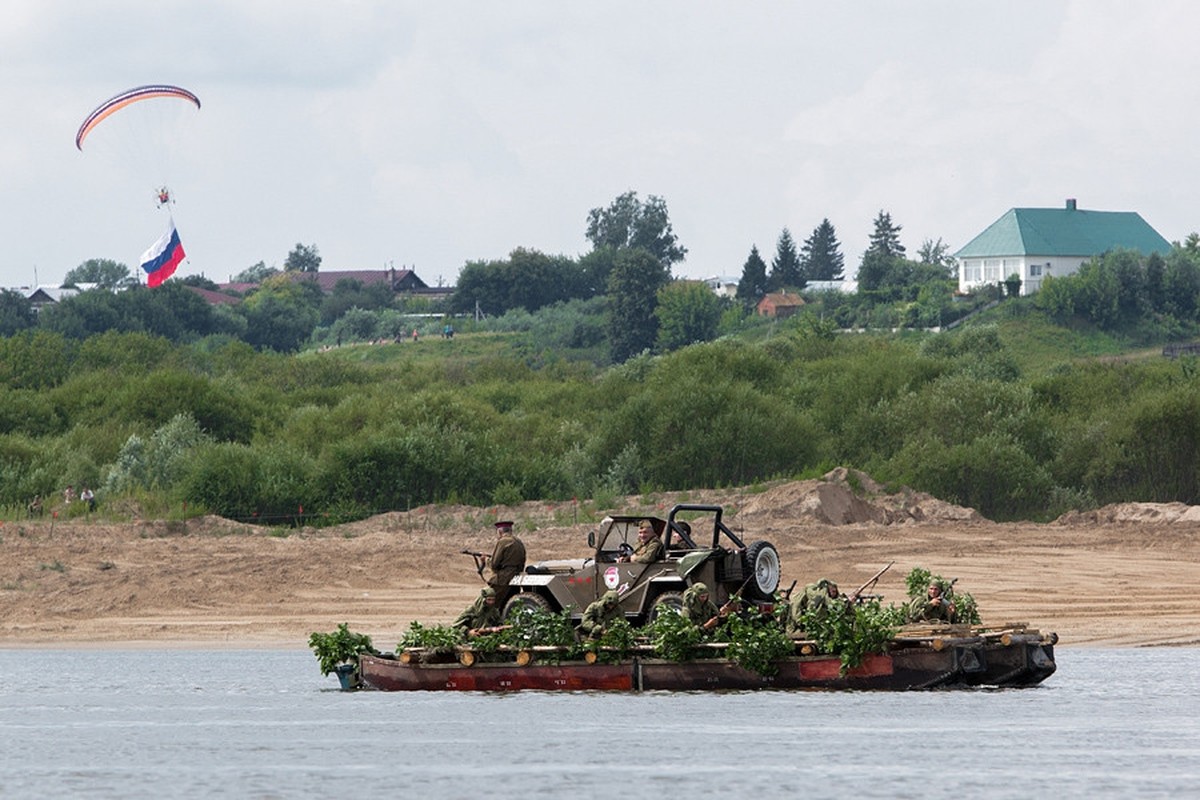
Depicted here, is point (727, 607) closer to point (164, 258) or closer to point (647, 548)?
point (647, 548)

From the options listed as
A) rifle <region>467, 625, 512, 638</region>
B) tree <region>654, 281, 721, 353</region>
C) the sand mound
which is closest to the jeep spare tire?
rifle <region>467, 625, 512, 638</region>

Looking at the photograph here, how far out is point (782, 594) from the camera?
32750 mm

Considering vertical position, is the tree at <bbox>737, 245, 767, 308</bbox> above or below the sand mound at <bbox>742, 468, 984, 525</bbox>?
above

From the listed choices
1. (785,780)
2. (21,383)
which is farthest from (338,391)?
(785,780)

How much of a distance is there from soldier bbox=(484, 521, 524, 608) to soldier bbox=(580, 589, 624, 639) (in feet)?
4.99

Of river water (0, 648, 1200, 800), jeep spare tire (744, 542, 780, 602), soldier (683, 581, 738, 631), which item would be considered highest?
jeep spare tire (744, 542, 780, 602)

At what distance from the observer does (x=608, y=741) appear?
2830cm

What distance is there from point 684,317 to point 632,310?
4847 millimetres

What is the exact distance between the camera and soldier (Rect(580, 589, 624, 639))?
31.2 metres

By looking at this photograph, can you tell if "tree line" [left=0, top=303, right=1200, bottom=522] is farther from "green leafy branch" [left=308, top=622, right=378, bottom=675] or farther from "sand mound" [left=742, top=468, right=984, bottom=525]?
"green leafy branch" [left=308, top=622, right=378, bottom=675]

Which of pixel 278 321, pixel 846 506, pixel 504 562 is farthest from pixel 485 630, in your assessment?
pixel 278 321

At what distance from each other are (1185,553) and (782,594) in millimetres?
19398

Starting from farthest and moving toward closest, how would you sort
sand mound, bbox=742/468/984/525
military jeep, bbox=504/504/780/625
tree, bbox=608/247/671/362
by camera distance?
tree, bbox=608/247/671/362, sand mound, bbox=742/468/984/525, military jeep, bbox=504/504/780/625

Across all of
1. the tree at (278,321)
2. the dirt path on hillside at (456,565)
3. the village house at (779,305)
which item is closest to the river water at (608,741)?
the dirt path on hillside at (456,565)
